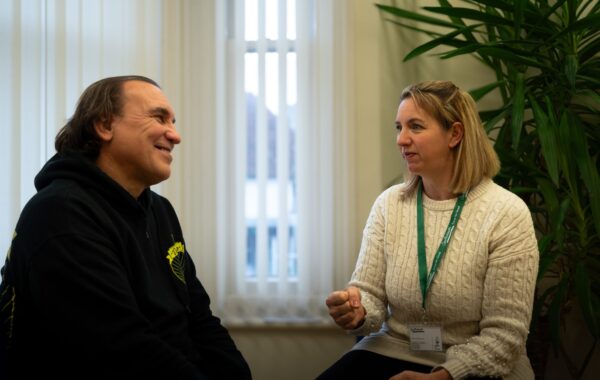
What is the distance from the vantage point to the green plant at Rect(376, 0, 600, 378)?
1985 millimetres

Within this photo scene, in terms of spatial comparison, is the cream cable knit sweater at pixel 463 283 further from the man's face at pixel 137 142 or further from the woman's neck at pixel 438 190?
the man's face at pixel 137 142

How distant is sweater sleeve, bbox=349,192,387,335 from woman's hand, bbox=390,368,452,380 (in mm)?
228

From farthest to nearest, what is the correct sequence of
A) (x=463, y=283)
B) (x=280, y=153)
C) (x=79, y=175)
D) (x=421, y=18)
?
(x=280, y=153) → (x=421, y=18) → (x=463, y=283) → (x=79, y=175)

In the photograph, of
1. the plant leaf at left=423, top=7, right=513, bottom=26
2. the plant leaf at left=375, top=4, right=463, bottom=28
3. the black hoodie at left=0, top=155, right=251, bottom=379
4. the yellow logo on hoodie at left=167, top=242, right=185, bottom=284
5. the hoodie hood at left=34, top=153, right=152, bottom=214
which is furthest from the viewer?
the plant leaf at left=375, top=4, right=463, bottom=28

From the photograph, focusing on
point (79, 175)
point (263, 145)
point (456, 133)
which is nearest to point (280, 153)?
point (263, 145)

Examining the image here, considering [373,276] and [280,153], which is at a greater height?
[280,153]

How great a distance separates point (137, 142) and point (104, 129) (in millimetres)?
97

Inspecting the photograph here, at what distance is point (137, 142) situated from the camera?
1.50 metres

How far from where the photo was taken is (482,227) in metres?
1.66

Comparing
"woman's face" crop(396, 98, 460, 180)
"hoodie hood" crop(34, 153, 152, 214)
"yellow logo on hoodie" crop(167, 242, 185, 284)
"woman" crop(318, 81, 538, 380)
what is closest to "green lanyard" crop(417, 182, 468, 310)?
"woman" crop(318, 81, 538, 380)

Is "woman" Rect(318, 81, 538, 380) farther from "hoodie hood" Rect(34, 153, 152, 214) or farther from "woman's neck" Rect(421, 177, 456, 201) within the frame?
"hoodie hood" Rect(34, 153, 152, 214)

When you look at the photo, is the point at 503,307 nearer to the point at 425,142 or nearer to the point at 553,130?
the point at 425,142

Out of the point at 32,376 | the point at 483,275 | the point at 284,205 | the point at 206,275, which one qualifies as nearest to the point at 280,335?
the point at 206,275

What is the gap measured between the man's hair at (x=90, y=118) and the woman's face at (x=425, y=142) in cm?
91
